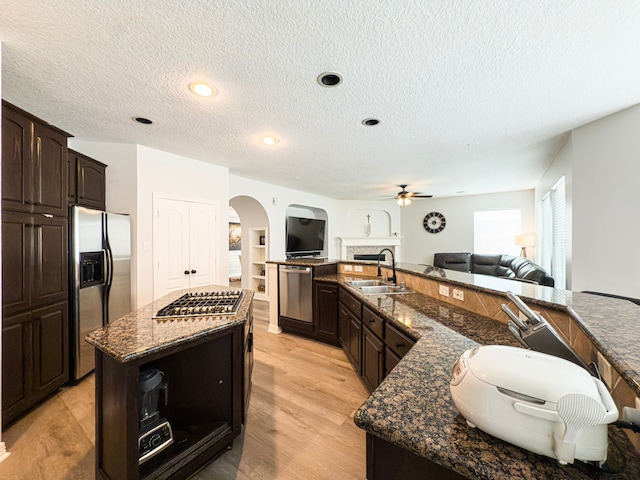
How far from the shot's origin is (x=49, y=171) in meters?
2.19

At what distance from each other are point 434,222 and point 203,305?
727 cm

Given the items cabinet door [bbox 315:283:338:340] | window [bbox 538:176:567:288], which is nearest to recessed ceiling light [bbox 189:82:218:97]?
cabinet door [bbox 315:283:338:340]

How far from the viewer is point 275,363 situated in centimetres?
284

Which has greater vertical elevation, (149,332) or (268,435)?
(149,332)

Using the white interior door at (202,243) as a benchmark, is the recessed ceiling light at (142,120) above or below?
above

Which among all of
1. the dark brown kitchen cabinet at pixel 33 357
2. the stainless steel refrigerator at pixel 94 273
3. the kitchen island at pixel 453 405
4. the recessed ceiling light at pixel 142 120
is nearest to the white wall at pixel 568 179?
the kitchen island at pixel 453 405

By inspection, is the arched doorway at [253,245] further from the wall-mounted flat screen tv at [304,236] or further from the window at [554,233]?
the window at [554,233]

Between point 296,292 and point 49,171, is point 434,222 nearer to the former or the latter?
point 296,292

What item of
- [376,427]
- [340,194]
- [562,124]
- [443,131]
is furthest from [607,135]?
[340,194]

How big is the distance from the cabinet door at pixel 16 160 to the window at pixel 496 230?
8.37 metres

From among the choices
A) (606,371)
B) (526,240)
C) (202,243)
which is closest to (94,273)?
(202,243)

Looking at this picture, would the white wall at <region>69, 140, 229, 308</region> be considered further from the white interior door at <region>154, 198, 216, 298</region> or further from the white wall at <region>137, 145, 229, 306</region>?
the white interior door at <region>154, 198, 216, 298</region>

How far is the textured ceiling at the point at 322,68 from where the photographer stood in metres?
1.31

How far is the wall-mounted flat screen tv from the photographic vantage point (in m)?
6.05
